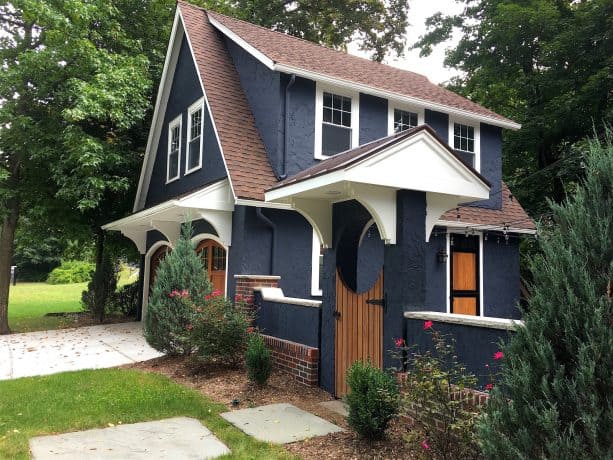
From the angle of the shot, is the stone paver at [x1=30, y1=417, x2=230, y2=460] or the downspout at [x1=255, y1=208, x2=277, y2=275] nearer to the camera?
the stone paver at [x1=30, y1=417, x2=230, y2=460]

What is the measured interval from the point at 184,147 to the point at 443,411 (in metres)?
9.84

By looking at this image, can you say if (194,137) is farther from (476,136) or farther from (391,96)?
(476,136)

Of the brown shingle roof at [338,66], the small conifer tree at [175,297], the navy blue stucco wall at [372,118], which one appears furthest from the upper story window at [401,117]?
the small conifer tree at [175,297]

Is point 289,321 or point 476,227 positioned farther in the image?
point 476,227

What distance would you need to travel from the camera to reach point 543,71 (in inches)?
631

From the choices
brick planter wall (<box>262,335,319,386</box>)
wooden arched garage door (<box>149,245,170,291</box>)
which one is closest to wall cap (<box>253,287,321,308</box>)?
brick planter wall (<box>262,335,319,386</box>)

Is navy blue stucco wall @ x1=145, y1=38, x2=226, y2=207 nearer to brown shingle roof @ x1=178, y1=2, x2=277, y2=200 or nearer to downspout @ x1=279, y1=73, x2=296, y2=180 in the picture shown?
brown shingle roof @ x1=178, y1=2, x2=277, y2=200

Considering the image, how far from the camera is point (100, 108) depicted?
11.5 m

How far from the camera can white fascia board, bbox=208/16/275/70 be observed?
964cm

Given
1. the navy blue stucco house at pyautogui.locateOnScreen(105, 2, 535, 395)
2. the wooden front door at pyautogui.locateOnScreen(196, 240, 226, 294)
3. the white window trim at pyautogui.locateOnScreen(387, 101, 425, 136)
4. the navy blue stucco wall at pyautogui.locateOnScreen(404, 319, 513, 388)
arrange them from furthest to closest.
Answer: the white window trim at pyautogui.locateOnScreen(387, 101, 425, 136) < the wooden front door at pyautogui.locateOnScreen(196, 240, 226, 294) < the navy blue stucco house at pyautogui.locateOnScreen(105, 2, 535, 395) < the navy blue stucco wall at pyautogui.locateOnScreen(404, 319, 513, 388)

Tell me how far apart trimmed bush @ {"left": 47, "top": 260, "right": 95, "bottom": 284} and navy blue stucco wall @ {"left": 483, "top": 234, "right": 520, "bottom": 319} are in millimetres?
35319

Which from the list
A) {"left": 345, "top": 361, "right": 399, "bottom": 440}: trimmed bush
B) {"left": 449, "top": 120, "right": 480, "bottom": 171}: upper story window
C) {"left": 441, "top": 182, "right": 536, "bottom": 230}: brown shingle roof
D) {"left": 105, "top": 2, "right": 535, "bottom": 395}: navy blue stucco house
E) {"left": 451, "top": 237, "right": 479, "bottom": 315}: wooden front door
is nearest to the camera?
{"left": 345, "top": 361, "right": 399, "bottom": 440}: trimmed bush

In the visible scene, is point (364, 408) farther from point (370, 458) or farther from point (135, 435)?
point (135, 435)

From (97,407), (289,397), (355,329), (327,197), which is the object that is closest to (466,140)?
(327,197)
